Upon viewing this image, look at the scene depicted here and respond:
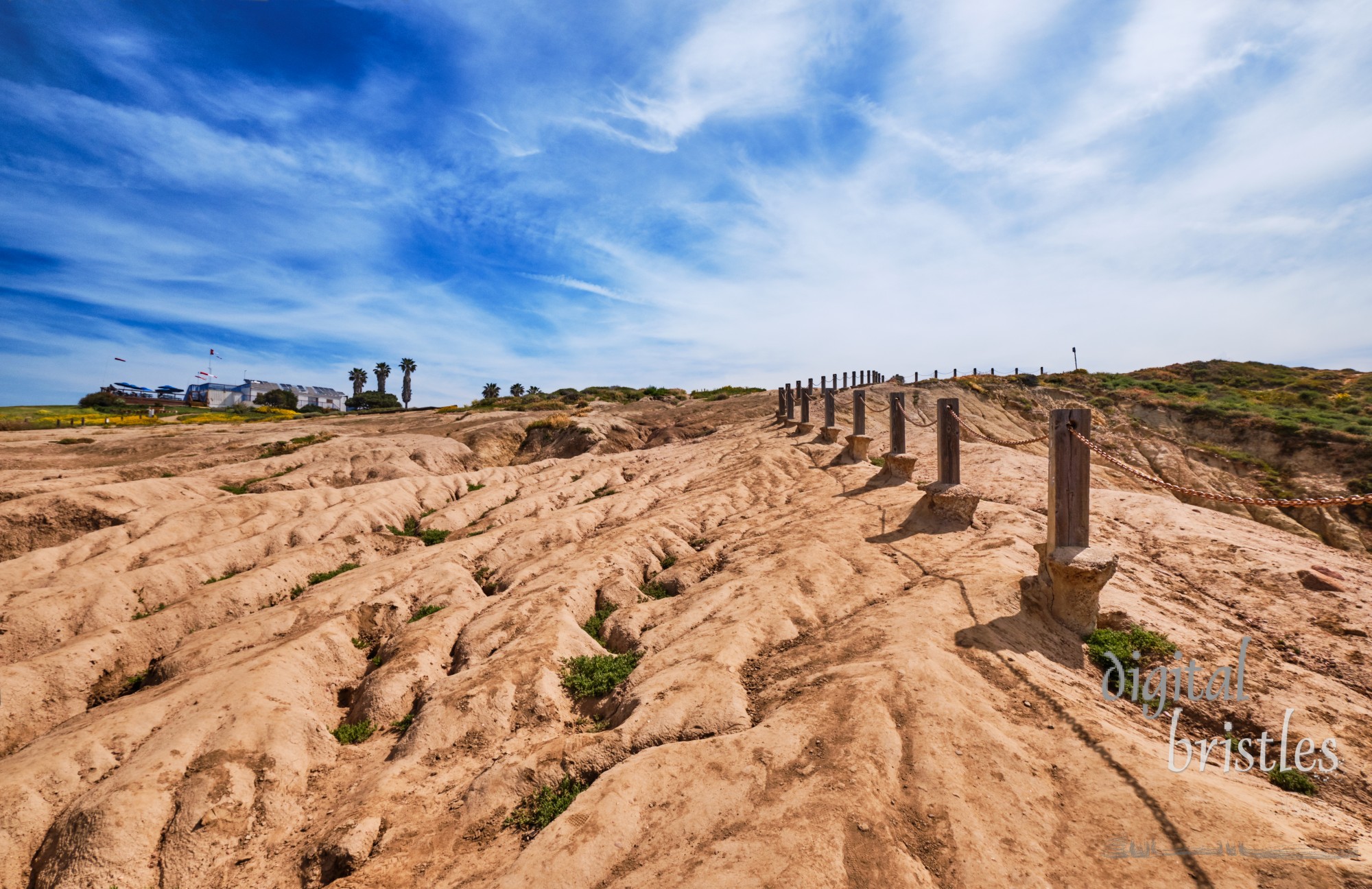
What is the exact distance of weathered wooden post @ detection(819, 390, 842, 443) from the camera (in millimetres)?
20547

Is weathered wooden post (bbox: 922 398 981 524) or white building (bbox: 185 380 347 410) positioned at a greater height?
white building (bbox: 185 380 347 410)

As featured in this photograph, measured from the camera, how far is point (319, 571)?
588 inches

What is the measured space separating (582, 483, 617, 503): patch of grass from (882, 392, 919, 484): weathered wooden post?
9.92m

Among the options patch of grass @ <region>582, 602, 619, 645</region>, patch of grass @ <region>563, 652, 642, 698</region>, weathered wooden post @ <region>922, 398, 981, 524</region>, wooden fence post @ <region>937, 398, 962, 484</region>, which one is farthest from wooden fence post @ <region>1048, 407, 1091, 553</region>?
patch of grass @ <region>582, 602, 619, 645</region>

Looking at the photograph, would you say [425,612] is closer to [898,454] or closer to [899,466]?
[899,466]

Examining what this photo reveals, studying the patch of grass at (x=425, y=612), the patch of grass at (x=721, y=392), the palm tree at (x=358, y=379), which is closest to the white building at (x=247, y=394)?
the palm tree at (x=358, y=379)

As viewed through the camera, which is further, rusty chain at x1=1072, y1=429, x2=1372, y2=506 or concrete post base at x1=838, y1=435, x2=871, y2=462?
concrete post base at x1=838, y1=435, x2=871, y2=462

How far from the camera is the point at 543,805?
5672mm

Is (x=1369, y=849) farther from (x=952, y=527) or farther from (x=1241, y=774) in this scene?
(x=952, y=527)

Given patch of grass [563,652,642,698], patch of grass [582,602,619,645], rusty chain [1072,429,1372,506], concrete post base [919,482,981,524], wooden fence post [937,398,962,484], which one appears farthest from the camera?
wooden fence post [937,398,962,484]

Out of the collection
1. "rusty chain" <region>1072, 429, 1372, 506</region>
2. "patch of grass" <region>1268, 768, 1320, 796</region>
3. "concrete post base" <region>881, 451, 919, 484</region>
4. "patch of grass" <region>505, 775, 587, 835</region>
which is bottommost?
"patch of grass" <region>505, 775, 587, 835</region>

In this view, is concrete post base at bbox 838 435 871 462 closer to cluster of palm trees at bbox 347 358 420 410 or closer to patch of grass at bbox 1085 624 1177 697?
patch of grass at bbox 1085 624 1177 697

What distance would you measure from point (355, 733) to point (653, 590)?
5770 millimetres

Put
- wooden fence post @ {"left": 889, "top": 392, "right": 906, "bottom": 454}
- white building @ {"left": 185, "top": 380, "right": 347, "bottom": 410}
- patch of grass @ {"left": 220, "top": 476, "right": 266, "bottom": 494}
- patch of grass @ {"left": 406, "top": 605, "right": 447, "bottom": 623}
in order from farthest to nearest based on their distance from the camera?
1. white building @ {"left": 185, "top": 380, "right": 347, "bottom": 410}
2. patch of grass @ {"left": 220, "top": 476, "right": 266, "bottom": 494}
3. wooden fence post @ {"left": 889, "top": 392, "right": 906, "bottom": 454}
4. patch of grass @ {"left": 406, "top": 605, "right": 447, "bottom": 623}
